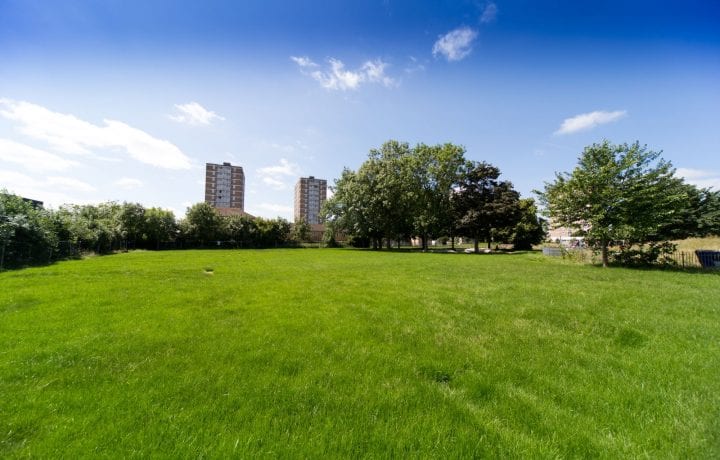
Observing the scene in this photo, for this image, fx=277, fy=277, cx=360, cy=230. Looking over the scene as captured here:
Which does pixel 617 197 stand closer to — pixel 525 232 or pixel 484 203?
pixel 484 203

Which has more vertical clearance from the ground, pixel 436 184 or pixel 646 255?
pixel 436 184

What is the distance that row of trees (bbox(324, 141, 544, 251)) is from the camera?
41.7 m

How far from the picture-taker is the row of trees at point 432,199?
4166 centimetres

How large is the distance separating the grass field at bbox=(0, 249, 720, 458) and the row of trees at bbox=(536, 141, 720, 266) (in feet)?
45.2

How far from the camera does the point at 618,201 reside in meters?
19.4

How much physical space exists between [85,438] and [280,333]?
10.8ft

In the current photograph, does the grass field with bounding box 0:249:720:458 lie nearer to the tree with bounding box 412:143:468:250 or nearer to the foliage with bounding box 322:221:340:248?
the tree with bounding box 412:143:468:250

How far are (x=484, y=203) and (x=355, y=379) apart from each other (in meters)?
42.7

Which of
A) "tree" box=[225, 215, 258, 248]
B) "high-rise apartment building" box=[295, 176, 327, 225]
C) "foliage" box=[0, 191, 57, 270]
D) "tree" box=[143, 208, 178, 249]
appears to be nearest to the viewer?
"foliage" box=[0, 191, 57, 270]

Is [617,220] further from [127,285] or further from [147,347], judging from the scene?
[127,285]

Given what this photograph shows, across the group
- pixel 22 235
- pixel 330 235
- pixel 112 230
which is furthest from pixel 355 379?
pixel 330 235

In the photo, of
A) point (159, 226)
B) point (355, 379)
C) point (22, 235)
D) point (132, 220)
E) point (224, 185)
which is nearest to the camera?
point (355, 379)

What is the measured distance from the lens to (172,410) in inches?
125

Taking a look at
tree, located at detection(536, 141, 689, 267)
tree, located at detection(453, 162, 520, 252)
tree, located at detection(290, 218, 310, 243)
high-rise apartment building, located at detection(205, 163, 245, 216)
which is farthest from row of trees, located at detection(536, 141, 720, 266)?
high-rise apartment building, located at detection(205, 163, 245, 216)
